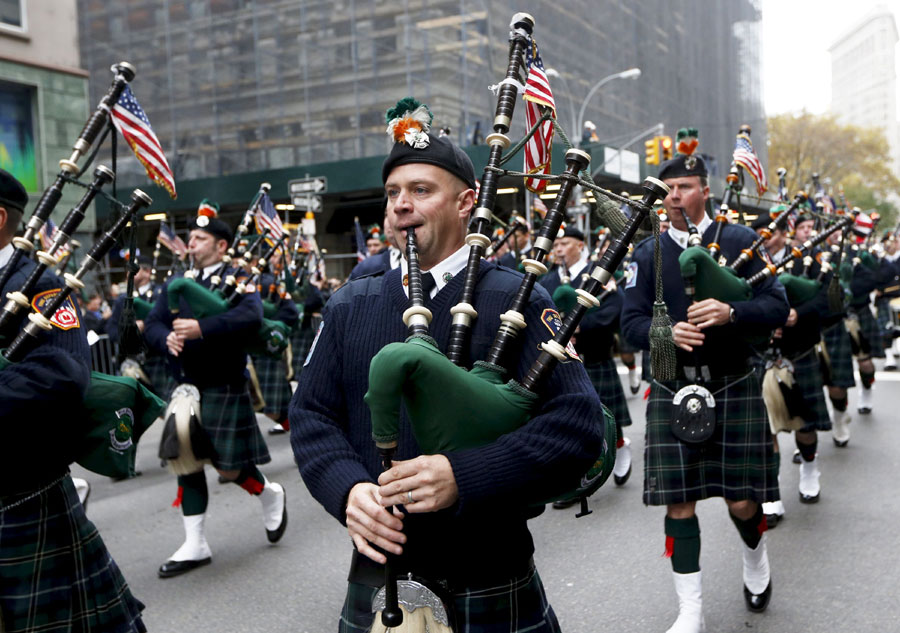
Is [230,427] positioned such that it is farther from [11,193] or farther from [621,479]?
[621,479]

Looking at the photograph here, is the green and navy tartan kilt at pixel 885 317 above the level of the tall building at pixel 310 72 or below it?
below

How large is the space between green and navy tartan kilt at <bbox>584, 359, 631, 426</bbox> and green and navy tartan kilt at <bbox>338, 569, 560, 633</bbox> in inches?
164

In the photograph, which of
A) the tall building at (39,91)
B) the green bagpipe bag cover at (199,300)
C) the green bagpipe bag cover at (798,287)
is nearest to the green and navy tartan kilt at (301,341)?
the green bagpipe bag cover at (199,300)

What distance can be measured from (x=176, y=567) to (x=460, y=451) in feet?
10.7

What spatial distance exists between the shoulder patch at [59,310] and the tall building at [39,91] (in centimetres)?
1295

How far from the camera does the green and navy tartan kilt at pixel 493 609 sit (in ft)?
5.84

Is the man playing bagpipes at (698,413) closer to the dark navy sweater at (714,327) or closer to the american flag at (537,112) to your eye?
the dark navy sweater at (714,327)

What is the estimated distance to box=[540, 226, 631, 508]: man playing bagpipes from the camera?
5891mm

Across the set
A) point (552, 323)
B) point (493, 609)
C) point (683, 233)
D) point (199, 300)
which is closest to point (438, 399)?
point (552, 323)

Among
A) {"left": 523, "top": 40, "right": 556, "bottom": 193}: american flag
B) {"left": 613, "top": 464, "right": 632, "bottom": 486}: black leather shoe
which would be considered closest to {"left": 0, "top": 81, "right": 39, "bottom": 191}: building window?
{"left": 613, "top": 464, "right": 632, "bottom": 486}: black leather shoe

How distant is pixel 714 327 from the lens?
3.44 metres

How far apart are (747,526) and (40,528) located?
8.56 ft

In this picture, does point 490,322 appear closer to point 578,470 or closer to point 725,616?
point 578,470

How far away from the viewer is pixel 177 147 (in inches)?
1032
